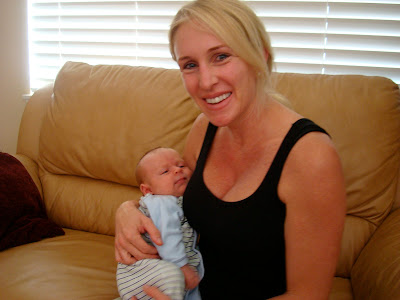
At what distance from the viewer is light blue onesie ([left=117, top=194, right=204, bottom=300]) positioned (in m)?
1.06

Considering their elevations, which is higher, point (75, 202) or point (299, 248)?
Answer: point (299, 248)

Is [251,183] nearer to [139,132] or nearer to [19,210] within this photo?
[139,132]

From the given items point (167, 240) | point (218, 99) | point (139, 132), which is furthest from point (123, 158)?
point (218, 99)

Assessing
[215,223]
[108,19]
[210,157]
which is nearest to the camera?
[215,223]

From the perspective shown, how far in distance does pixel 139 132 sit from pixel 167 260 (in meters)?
0.80

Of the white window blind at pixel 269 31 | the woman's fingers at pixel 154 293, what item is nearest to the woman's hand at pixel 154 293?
the woman's fingers at pixel 154 293

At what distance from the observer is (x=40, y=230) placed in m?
1.80

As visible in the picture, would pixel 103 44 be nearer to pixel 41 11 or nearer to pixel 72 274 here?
pixel 41 11

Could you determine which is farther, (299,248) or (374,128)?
(374,128)

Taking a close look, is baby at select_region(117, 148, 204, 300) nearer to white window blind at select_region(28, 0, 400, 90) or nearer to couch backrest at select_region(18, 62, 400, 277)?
couch backrest at select_region(18, 62, 400, 277)

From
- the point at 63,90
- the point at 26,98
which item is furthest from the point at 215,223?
the point at 26,98

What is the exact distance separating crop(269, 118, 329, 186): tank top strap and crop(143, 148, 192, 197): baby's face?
0.42 m

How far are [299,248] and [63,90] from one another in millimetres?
1547

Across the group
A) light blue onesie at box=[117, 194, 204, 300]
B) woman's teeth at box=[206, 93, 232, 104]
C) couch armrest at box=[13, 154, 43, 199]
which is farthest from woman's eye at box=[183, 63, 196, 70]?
couch armrest at box=[13, 154, 43, 199]
